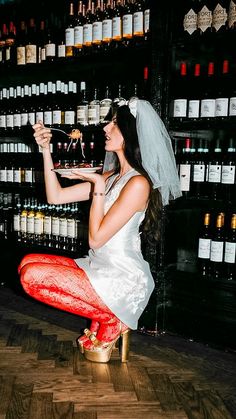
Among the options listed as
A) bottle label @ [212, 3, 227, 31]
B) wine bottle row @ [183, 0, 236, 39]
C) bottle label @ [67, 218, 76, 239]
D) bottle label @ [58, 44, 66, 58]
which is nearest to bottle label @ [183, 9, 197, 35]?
wine bottle row @ [183, 0, 236, 39]

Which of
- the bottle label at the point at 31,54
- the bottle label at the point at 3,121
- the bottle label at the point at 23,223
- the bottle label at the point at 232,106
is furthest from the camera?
the bottle label at the point at 3,121

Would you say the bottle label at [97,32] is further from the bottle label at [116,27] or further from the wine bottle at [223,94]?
the wine bottle at [223,94]

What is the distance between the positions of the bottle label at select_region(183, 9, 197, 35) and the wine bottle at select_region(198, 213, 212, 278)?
1.17m

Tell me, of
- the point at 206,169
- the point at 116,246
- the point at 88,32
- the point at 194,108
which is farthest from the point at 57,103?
the point at 116,246

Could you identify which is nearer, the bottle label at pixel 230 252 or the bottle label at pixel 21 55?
the bottle label at pixel 230 252

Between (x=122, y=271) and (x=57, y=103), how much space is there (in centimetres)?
190

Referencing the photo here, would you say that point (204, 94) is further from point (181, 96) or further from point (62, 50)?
point (62, 50)

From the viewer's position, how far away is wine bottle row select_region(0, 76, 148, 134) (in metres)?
3.35

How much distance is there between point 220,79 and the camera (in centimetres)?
299

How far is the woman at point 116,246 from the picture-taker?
226 cm

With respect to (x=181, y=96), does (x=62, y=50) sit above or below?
above

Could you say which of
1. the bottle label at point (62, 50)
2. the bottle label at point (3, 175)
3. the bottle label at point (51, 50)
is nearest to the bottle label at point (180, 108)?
the bottle label at point (62, 50)

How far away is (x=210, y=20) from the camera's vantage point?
9.28 feet

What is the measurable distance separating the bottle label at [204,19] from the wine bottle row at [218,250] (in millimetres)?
1171
